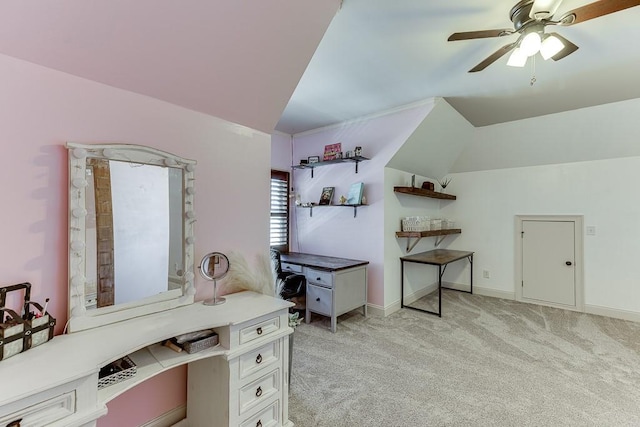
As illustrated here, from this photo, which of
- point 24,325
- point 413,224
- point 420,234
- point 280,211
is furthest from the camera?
point 280,211

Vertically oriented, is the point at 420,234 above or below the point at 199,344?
above

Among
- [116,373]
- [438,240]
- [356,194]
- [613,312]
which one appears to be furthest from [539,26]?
[613,312]

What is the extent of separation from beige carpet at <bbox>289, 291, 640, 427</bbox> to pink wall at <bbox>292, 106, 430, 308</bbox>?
87 cm

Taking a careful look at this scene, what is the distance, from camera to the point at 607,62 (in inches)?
97.3

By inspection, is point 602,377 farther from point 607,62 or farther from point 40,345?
point 40,345

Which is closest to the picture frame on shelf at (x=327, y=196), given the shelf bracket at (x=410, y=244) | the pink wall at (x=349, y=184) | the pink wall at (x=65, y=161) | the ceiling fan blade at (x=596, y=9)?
the pink wall at (x=349, y=184)

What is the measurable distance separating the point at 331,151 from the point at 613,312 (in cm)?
416

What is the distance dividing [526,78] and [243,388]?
138 inches

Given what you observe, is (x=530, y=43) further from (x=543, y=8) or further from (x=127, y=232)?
(x=127, y=232)

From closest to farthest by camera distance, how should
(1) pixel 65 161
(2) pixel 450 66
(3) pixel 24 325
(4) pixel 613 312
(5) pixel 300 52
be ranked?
(3) pixel 24 325
(1) pixel 65 161
(5) pixel 300 52
(2) pixel 450 66
(4) pixel 613 312

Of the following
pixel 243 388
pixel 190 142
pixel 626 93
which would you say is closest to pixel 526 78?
pixel 626 93

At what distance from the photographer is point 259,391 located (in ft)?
5.16

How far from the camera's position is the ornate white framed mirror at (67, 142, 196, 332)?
4.30 feet

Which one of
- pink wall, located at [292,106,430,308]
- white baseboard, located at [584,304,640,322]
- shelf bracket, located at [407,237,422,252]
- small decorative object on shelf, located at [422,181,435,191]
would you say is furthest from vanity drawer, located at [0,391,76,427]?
white baseboard, located at [584,304,640,322]
